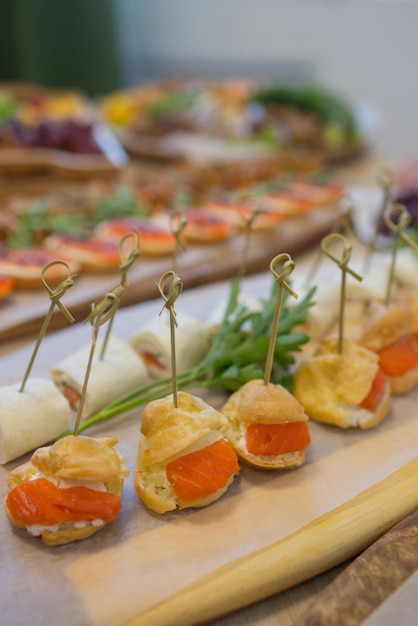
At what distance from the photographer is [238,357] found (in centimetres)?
219

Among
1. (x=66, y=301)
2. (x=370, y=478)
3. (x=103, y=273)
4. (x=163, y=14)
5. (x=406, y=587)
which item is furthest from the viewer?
(x=163, y=14)

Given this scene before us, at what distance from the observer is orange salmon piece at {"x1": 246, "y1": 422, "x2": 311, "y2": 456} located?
189 cm

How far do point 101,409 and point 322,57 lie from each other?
23.7 feet

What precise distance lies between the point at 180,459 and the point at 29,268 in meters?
1.62

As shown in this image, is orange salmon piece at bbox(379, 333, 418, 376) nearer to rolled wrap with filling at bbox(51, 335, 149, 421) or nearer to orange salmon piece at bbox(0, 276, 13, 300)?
rolled wrap with filling at bbox(51, 335, 149, 421)

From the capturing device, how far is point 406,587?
147 centimetres

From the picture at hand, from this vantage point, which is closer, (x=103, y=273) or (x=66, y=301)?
(x=66, y=301)

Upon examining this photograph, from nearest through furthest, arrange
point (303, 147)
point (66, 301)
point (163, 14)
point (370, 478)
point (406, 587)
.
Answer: point (406, 587), point (370, 478), point (66, 301), point (303, 147), point (163, 14)

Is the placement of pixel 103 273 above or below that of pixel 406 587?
→ below

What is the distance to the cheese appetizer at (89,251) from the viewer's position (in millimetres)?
3293

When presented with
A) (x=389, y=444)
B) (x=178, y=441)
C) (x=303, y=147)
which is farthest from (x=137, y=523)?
(x=303, y=147)

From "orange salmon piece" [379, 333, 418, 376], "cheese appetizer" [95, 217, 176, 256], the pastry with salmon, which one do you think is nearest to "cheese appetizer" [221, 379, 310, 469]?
"orange salmon piece" [379, 333, 418, 376]

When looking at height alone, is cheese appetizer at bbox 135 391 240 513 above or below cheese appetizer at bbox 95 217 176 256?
above

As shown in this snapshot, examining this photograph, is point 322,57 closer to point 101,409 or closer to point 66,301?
point 66,301
